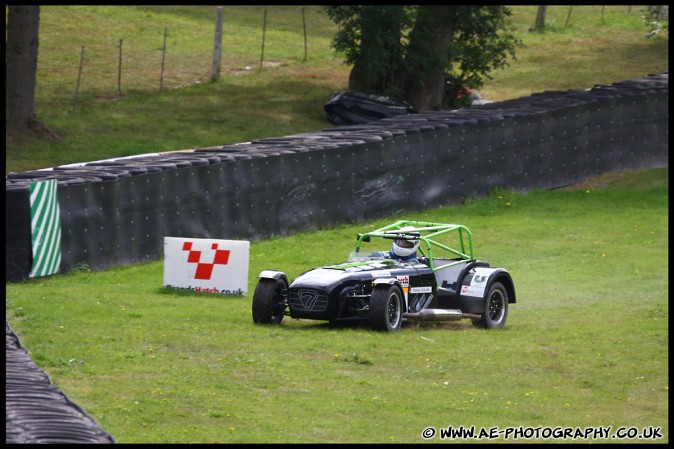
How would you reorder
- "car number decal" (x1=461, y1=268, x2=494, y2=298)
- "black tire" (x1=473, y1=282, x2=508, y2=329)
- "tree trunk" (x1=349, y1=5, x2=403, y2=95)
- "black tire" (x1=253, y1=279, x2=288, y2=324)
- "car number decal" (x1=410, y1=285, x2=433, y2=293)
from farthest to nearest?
"tree trunk" (x1=349, y1=5, x2=403, y2=95)
"black tire" (x1=473, y1=282, x2=508, y2=329)
"car number decal" (x1=461, y1=268, x2=494, y2=298)
"car number decal" (x1=410, y1=285, x2=433, y2=293)
"black tire" (x1=253, y1=279, x2=288, y2=324)

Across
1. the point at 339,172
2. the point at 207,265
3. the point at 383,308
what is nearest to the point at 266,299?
the point at 383,308

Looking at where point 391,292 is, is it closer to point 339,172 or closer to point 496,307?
point 496,307

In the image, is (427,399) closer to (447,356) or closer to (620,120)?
(447,356)

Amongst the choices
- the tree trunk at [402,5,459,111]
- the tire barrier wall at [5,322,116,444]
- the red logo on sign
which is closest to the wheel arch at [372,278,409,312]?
the red logo on sign

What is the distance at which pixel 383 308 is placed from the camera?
621 inches

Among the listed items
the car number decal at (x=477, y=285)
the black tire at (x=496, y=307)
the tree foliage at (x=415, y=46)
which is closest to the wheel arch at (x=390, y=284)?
the car number decal at (x=477, y=285)

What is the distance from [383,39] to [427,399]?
26.0 m

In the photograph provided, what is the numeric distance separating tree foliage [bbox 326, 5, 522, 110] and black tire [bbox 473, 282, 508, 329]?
20353mm

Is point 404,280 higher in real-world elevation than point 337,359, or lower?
higher

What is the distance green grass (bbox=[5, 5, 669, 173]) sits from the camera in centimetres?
3488

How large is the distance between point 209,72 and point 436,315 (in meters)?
28.4

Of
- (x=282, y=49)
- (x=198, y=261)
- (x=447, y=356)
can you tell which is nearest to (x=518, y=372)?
(x=447, y=356)

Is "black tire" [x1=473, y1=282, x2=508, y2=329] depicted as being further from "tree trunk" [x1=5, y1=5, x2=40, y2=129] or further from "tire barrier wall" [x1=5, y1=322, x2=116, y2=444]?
"tree trunk" [x1=5, y1=5, x2=40, y2=129]

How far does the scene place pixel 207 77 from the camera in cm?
4262
